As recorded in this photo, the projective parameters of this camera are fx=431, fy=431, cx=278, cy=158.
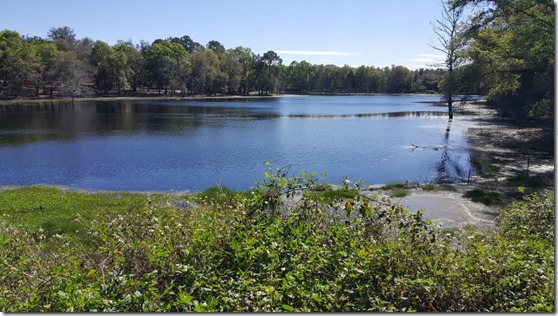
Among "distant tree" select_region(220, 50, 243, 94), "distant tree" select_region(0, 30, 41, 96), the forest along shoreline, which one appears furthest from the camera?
"distant tree" select_region(220, 50, 243, 94)

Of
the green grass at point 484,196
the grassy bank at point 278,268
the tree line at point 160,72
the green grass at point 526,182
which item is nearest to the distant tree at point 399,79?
the tree line at point 160,72

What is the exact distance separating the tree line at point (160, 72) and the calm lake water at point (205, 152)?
25.5m

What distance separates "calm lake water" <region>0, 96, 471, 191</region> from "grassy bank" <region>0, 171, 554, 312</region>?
9832 millimetres

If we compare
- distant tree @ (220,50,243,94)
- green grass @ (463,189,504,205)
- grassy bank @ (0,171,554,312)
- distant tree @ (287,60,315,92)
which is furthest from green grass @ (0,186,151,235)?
distant tree @ (287,60,315,92)

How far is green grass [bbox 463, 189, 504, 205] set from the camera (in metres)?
20.1

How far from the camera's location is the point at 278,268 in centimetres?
564

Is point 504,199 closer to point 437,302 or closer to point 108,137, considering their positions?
point 437,302

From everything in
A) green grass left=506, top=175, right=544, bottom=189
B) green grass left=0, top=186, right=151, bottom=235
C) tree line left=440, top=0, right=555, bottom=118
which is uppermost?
tree line left=440, top=0, right=555, bottom=118

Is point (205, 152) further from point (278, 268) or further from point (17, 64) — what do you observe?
point (17, 64)

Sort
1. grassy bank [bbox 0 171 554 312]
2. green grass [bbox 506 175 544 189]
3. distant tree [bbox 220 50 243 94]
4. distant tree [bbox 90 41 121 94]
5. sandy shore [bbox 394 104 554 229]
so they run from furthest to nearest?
1. distant tree [bbox 220 50 243 94]
2. distant tree [bbox 90 41 121 94]
3. green grass [bbox 506 175 544 189]
4. sandy shore [bbox 394 104 554 229]
5. grassy bank [bbox 0 171 554 312]

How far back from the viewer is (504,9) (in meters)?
29.3

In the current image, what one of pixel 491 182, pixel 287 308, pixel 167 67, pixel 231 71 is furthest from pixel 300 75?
pixel 287 308

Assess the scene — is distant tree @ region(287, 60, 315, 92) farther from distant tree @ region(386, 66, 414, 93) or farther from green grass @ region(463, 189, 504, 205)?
green grass @ region(463, 189, 504, 205)

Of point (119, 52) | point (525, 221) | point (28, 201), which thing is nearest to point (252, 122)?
point (28, 201)
